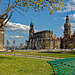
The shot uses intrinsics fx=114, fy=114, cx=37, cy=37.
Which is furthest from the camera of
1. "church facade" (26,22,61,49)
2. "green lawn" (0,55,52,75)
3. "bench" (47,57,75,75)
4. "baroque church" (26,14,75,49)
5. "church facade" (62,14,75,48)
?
"church facade" (62,14,75,48)

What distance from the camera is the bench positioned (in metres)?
5.61

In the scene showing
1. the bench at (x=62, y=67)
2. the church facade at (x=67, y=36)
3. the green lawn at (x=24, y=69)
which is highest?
the church facade at (x=67, y=36)

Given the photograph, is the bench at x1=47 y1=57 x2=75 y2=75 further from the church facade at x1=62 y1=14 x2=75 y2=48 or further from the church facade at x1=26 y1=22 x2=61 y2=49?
the church facade at x1=62 y1=14 x2=75 y2=48

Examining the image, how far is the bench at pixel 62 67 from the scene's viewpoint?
18.4 ft

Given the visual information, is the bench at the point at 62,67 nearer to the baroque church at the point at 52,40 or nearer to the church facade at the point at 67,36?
the baroque church at the point at 52,40

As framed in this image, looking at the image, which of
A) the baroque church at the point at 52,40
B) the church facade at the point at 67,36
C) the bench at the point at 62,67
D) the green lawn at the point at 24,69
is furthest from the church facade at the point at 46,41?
the bench at the point at 62,67

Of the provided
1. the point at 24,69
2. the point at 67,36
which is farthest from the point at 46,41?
the point at 24,69

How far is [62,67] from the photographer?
603cm

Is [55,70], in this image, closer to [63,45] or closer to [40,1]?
[40,1]

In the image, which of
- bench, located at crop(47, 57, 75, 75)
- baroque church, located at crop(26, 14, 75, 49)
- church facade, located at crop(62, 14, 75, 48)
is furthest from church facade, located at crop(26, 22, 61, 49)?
Result: bench, located at crop(47, 57, 75, 75)

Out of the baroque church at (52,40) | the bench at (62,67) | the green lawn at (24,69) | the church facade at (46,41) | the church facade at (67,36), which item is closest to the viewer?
the bench at (62,67)

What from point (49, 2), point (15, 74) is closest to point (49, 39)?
point (49, 2)

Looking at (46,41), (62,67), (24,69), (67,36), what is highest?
(67,36)

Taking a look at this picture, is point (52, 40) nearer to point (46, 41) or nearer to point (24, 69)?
point (46, 41)
